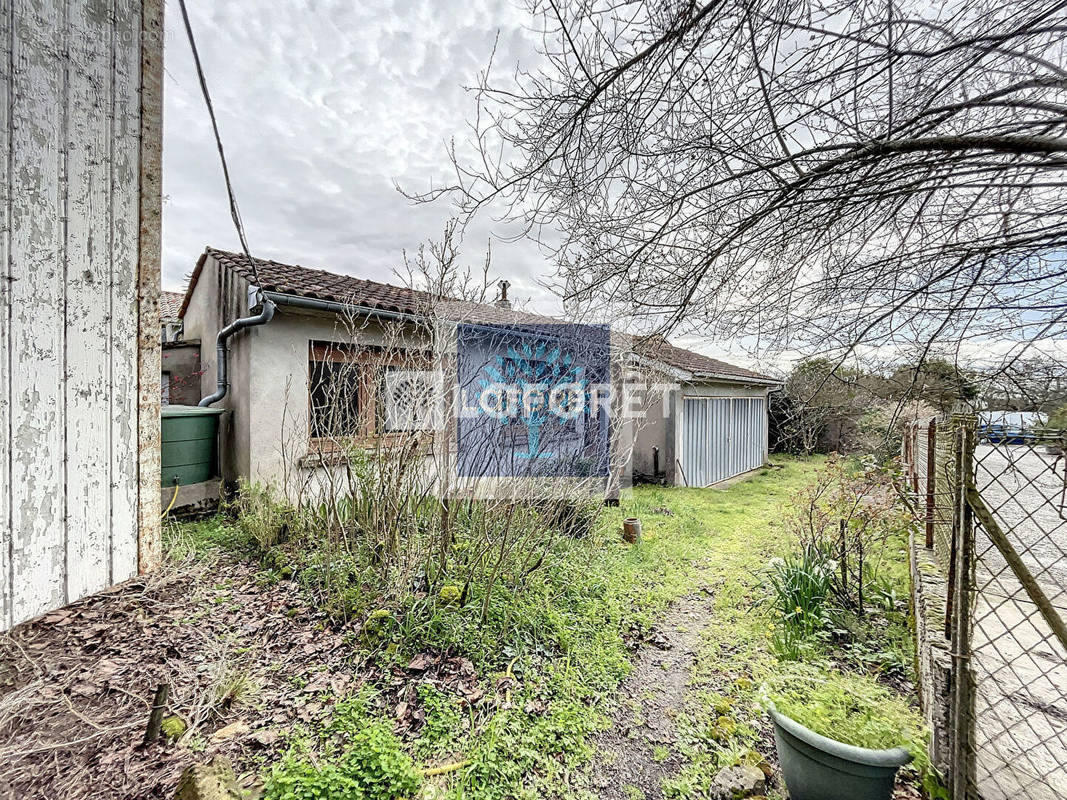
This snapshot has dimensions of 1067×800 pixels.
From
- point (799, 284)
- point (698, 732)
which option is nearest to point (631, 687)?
point (698, 732)

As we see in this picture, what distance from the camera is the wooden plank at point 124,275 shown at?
1644mm

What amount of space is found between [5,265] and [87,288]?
20cm

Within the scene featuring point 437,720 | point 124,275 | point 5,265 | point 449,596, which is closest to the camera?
point 5,265

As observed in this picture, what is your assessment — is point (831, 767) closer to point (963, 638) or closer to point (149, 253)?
point (963, 638)

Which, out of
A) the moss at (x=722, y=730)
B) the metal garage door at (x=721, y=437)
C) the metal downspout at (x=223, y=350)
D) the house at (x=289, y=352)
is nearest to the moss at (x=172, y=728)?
the house at (x=289, y=352)

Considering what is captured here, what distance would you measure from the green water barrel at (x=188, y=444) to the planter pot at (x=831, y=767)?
22.5 feet

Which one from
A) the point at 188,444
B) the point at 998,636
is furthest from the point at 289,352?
the point at 998,636

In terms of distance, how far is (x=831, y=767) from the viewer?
2268 millimetres

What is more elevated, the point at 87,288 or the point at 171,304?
the point at 171,304

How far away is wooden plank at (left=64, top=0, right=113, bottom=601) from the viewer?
1.55 m

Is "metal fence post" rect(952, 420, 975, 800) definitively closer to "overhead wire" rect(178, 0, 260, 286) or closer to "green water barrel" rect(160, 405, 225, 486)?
"overhead wire" rect(178, 0, 260, 286)

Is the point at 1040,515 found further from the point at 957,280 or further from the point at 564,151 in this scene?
the point at 564,151

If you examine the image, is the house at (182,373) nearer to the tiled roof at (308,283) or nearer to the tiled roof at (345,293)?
the tiled roof at (345,293)

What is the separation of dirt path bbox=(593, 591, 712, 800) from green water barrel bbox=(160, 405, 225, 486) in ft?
19.4
